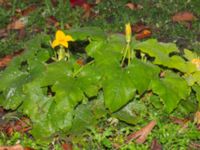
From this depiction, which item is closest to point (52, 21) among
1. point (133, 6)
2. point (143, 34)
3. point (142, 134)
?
point (133, 6)

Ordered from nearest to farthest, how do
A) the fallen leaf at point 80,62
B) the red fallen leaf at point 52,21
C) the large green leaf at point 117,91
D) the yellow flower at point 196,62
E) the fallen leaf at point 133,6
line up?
the large green leaf at point 117,91
the yellow flower at point 196,62
the fallen leaf at point 80,62
the red fallen leaf at point 52,21
the fallen leaf at point 133,6

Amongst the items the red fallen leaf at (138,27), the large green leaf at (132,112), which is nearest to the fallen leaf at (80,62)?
the large green leaf at (132,112)

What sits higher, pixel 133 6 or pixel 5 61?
pixel 5 61

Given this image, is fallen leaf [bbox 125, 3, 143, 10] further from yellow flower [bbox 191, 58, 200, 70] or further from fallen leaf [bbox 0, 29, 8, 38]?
yellow flower [bbox 191, 58, 200, 70]

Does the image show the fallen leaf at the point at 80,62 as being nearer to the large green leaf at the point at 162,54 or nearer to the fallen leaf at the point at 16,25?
the large green leaf at the point at 162,54

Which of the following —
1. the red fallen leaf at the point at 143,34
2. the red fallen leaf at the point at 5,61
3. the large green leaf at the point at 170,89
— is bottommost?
the red fallen leaf at the point at 143,34

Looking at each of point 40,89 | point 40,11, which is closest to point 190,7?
point 40,11

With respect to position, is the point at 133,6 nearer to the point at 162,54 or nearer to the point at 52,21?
the point at 52,21

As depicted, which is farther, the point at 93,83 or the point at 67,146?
the point at 67,146
